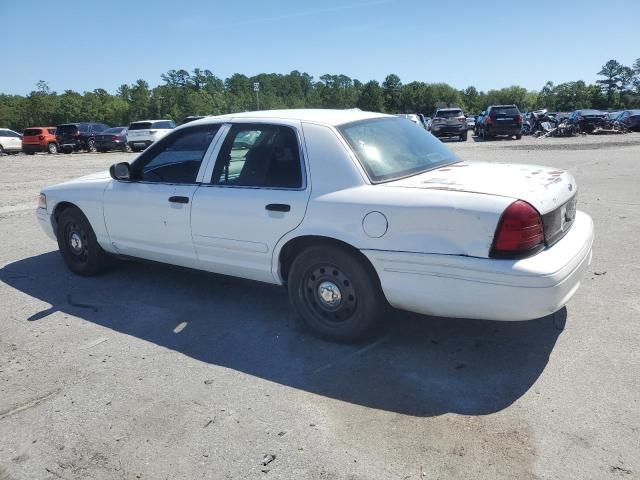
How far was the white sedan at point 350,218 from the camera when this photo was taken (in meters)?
2.96

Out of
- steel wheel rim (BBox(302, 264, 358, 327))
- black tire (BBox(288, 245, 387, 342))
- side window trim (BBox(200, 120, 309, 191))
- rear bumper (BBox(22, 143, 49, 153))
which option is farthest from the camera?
rear bumper (BBox(22, 143, 49, 153))

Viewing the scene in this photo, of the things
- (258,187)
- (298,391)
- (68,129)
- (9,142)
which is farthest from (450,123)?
(298,391)

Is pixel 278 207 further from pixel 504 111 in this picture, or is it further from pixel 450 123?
pixel 450 123

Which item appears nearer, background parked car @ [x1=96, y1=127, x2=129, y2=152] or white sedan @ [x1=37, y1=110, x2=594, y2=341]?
white sedan @ [x1=37, y1=110, x2=594, y2=341]

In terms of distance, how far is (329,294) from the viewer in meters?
3.59

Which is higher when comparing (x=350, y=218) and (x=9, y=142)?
(x=350, y=218)

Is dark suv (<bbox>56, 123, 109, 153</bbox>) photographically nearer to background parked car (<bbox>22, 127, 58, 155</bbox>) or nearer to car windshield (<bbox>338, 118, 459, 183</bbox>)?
background parked car (<bbox>22, 127, 58, 155</bbox>)

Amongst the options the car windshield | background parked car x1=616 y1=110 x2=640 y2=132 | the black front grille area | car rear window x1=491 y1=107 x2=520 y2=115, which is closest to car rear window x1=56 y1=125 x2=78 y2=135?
car rear window x1=491 y1=107 x2=520 y2=115

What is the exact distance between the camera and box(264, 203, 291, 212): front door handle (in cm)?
362

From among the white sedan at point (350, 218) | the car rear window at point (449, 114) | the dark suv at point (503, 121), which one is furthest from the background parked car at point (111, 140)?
the white sedan at point (350, 218)

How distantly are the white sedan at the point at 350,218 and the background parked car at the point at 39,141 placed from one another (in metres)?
30.0

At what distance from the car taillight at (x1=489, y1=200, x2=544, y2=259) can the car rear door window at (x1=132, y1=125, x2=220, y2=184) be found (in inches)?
96.8

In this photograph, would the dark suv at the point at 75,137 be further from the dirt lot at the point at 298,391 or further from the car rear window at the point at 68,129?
the dirt lot at the point at 298,391

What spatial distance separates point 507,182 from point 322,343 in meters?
1.68
